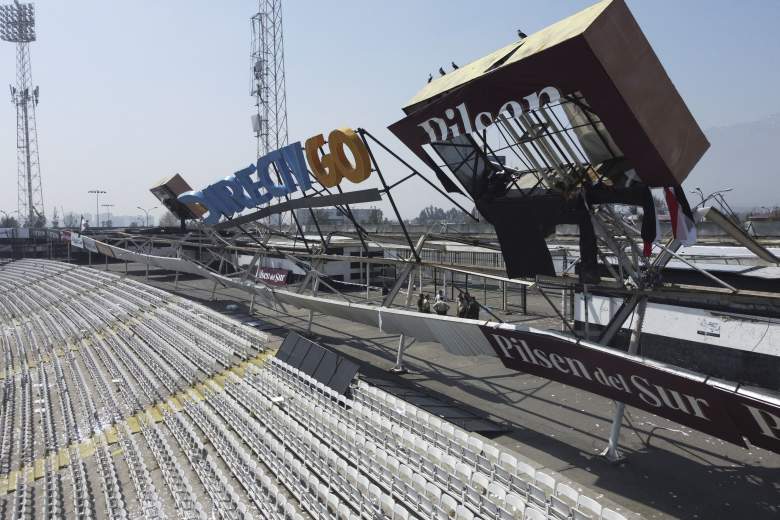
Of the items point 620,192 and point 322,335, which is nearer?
point 620,192

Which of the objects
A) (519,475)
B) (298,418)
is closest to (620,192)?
(519,475)

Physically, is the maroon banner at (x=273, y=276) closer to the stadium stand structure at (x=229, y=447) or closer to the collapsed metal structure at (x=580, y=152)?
the stadium stand structure at (x=229, y=447)

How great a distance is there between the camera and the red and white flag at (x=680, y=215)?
11.7m

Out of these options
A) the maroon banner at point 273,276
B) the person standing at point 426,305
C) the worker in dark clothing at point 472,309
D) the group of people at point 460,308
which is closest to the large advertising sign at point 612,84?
the group of people at point 460,308

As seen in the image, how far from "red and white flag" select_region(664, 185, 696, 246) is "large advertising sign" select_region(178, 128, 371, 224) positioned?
9.82 meters

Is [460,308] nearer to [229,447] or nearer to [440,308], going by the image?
[440,308]

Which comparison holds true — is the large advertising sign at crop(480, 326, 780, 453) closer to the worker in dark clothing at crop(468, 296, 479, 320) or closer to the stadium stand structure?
the stadium stand structure

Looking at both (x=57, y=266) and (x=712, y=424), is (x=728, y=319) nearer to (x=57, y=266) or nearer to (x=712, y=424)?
(x=712, y=424)

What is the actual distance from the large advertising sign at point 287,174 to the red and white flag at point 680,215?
387 inches

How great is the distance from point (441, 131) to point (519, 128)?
77.2 inches

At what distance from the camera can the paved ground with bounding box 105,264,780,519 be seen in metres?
11.6

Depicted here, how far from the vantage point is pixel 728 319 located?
18328 mm

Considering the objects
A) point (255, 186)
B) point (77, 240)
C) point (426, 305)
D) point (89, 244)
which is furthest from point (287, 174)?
point (77, 240)

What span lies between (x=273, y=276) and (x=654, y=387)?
25094mm
